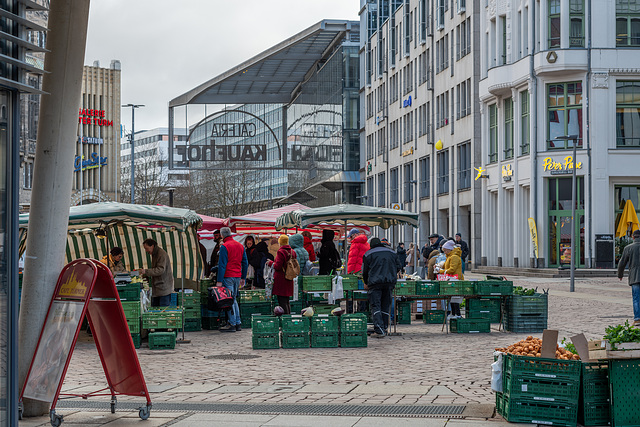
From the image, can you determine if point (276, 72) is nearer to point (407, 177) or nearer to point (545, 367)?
point (407, 177)

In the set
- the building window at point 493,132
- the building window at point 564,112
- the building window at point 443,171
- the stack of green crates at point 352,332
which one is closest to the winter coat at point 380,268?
the stack of green crates at point 352,332

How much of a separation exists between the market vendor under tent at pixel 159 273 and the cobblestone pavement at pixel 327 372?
921 mm

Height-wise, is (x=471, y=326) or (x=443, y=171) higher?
(x=443, y=171)

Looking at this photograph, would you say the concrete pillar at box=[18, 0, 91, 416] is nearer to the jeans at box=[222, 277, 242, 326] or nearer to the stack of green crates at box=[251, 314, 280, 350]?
the stack of green crates at box=[251, 314, 280, 350]

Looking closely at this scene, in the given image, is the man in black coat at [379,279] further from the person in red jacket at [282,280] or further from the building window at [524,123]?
the building window at [524,123]

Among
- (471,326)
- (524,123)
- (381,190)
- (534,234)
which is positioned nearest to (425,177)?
(381,190)

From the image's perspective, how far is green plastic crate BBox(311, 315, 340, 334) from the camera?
1496cm

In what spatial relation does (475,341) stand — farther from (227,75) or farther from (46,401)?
(227,75)

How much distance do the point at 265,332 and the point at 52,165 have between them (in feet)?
21.6

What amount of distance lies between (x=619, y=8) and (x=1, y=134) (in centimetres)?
4171

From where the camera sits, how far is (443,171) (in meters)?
60.9

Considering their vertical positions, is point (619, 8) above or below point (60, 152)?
above

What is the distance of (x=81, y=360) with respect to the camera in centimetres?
1380

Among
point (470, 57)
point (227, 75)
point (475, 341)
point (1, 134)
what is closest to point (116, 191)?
point (227, 75)
